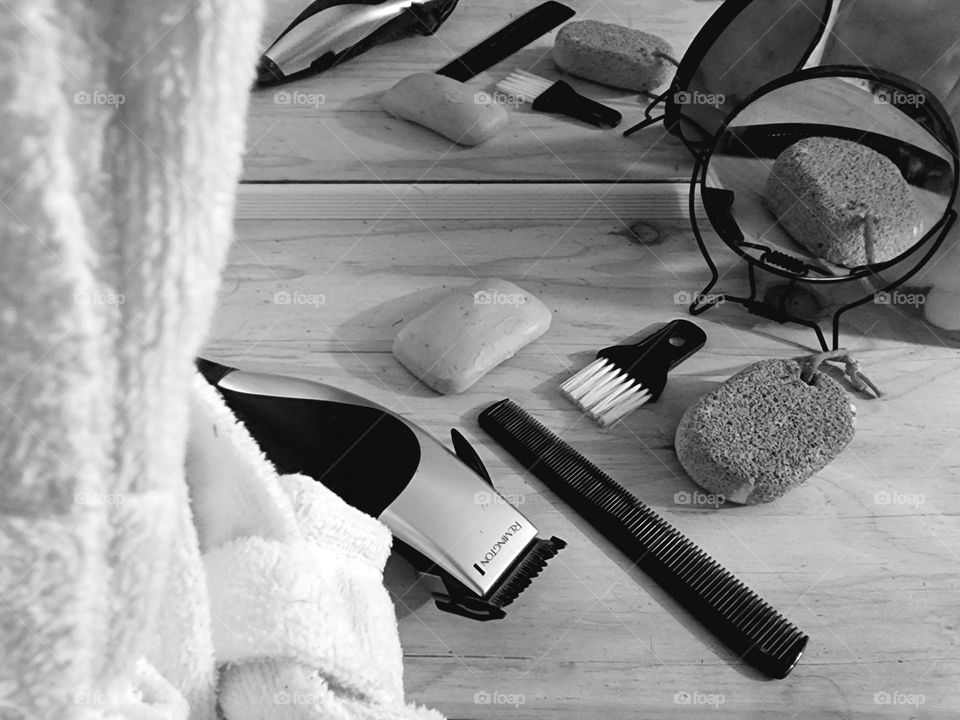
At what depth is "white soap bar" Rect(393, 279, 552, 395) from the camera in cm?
53

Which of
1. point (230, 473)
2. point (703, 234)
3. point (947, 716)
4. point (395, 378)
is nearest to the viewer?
point (230, 473)

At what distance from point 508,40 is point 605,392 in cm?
40

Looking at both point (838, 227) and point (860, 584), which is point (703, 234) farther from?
point (860, 584)

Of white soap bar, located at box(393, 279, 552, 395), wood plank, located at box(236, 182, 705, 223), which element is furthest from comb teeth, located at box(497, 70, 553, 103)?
white soap bar, located at box(393, 279, 552, 395)

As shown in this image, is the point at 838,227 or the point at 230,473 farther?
the point at 838,227

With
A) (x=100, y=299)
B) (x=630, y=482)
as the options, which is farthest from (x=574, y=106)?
(x=100, y=299)

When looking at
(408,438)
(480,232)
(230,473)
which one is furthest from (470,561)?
(480,232)

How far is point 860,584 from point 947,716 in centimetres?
8

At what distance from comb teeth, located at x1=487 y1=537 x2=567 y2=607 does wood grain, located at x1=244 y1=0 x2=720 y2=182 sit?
335 mm

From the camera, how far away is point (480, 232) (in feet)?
2.09

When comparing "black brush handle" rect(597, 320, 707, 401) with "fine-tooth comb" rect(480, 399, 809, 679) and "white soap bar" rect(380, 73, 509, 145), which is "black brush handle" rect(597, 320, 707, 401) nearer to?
"fine-tooth comb" rect(480, 399, 809, 679)

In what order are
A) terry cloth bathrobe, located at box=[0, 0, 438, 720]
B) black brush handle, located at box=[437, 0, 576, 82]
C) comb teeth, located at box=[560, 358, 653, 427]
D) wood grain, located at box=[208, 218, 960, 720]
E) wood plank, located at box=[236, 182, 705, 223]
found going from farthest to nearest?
black brush handle, located at box=[437, 0, 576, 82], wood plank, located at box=[236, 182, 705, 223], comb teeth, located at box=[560, 358, 653, 427], wood grain, located at box=[208, 218, 960, 720], terry cloth bathrobe, located at box=[0, 0, 438, 720]

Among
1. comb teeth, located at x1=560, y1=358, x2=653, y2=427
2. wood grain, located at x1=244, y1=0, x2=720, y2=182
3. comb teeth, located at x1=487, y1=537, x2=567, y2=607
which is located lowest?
comb teeth, located at x1=487, y1=537, x2=567, y2=607

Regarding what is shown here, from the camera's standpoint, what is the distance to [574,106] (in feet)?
2.35
